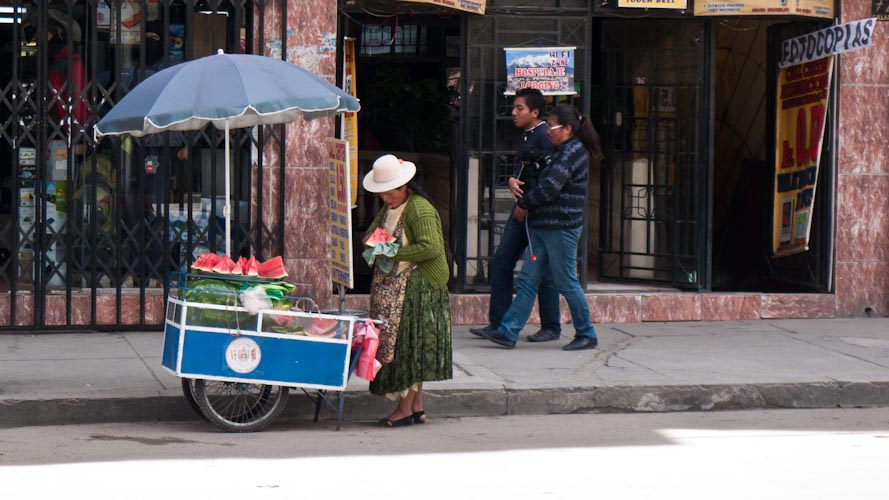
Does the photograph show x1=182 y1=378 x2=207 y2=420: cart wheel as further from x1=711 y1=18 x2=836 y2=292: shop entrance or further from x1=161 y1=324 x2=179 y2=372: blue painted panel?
x1=711 y1=18 x2=836 y2=292: shop entrance

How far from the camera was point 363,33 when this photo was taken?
1297cm

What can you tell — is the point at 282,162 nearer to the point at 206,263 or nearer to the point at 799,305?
the point at 206,263

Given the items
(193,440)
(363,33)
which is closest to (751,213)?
(363,33)

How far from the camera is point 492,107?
11.1 metres

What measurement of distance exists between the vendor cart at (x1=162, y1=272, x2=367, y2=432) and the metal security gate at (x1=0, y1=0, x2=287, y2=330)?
3011 mm

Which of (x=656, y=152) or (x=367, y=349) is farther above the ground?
(x=656, y=152)

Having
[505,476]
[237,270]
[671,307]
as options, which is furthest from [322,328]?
[671,307]

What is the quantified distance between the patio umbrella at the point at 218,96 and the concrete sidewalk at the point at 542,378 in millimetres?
1682

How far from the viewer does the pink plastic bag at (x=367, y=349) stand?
24.5ft

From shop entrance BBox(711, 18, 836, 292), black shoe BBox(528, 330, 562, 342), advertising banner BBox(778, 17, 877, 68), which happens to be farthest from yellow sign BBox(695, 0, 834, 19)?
black shoe BBox(528, 330, 562, 342)

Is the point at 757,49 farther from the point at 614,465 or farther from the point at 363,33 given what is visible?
the point at 614,465

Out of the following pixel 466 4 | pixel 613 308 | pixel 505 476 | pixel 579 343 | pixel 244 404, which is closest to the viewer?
pixel 505 476

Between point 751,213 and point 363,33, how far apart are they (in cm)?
413

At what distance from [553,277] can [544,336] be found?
2.23 feet
